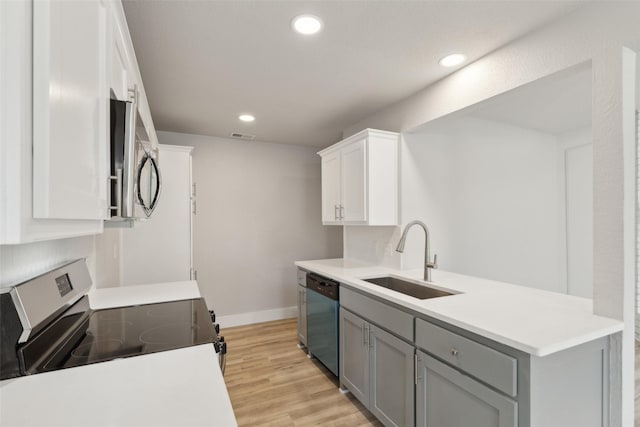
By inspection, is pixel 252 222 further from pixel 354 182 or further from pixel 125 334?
pixel 125 334

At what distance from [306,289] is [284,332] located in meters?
1.03

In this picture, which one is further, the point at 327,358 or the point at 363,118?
the point at 363,118

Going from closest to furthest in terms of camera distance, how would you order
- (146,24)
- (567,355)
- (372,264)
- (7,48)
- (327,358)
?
(7,48) < (567,355) < (146,24) < (327,358) < (372,264)

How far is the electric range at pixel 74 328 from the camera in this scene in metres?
0.91

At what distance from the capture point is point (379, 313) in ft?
6.51

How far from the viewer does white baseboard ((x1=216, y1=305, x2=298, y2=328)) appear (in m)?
3.96

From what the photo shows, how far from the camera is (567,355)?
49.8 inches

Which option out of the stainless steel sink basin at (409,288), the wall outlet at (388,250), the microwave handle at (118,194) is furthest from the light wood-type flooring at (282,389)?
the microwave handle at (118,194)

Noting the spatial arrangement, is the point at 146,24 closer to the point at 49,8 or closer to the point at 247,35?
the point at 247,35

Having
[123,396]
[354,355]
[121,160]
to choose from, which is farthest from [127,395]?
[354,355]

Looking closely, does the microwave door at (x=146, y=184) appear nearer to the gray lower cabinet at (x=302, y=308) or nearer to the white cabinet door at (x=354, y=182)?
the white cabinet door at (x=354, y=182)

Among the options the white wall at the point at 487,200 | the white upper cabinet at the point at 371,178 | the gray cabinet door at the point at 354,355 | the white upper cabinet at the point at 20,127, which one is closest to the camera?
the white upper cabinet at the point at 20,127

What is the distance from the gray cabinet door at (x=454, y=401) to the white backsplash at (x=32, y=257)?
173cm

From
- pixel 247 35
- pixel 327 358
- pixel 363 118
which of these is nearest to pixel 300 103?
pixel 363 118
